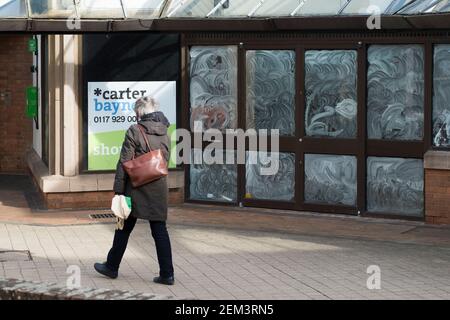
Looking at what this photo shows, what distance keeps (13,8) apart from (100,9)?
1.15 m

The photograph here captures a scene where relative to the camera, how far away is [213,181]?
586 inches

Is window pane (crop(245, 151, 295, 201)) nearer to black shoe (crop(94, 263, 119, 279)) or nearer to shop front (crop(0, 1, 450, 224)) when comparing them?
shop front (crop(0, 1, 450, 224))

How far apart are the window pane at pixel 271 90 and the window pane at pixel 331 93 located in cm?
26

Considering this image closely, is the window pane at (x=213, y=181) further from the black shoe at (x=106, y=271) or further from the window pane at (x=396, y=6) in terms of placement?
Answer: the black shoe at (x=106, y=271)

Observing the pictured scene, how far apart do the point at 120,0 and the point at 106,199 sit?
8.85 feet

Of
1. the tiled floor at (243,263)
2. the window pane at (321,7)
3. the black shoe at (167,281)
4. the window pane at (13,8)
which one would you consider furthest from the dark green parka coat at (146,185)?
the window pane at (13,8)

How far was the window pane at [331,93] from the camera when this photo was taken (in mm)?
13805

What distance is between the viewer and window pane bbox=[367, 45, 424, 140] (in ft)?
43.7

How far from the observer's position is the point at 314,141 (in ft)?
46.2

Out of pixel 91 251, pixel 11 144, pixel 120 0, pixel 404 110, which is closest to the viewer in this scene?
pixel 91 251

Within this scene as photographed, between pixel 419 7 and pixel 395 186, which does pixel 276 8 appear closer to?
pixel 419 7

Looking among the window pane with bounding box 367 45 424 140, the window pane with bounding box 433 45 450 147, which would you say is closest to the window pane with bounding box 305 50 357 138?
the window pane with bounding box 367 45 424 140
